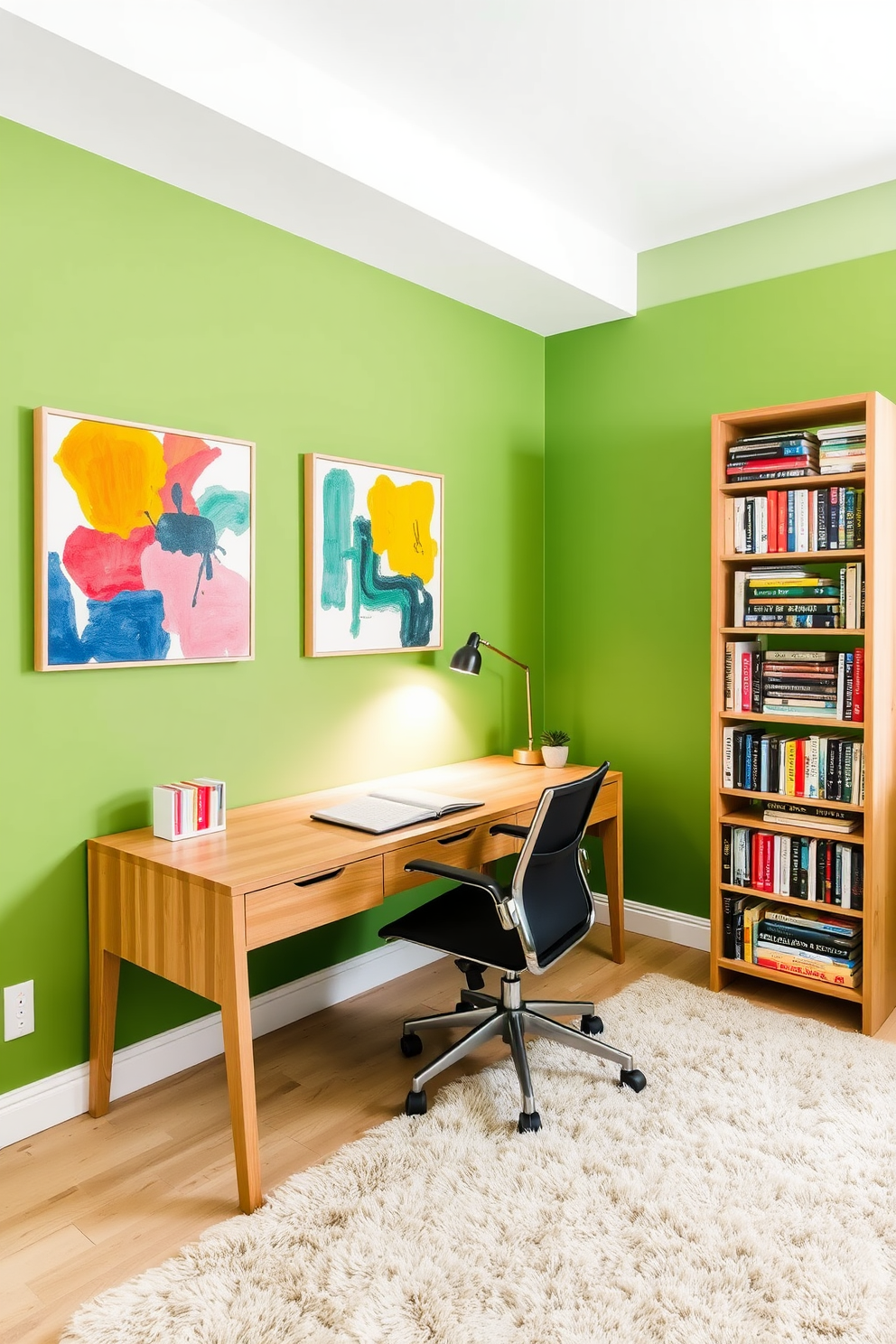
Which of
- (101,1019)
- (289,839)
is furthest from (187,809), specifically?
(101,1019)

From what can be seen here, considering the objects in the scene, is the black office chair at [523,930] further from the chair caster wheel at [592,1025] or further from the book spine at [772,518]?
the book spine at [772,518]

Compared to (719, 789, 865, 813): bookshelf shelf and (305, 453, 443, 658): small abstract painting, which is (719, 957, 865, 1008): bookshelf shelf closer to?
(719, 789, 865, 813): bookshelf shelf

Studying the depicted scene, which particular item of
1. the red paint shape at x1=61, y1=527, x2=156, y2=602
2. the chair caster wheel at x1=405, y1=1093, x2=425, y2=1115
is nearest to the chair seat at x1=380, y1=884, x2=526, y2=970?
the chair caster wheel at x1=405, y1=1093, x2=425, y2=1115

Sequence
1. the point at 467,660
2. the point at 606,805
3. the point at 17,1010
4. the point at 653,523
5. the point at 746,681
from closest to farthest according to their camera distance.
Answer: the point at 17,1010 < the point at 746,681 < the point at 467,660 < the point at 606,805 < the point at 653,523

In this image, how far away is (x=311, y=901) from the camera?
2.18 meters

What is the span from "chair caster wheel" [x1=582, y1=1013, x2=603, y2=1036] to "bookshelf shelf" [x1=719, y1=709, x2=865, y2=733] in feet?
3.54

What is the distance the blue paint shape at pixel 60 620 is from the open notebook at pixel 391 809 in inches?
31.3

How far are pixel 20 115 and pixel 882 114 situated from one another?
93.9 inches

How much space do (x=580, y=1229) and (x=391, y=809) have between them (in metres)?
1.16

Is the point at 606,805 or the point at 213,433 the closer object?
the point at 213,433

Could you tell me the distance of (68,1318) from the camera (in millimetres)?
1714

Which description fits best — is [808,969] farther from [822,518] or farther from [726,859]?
[822,518]

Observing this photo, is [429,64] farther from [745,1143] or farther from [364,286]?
[745,1143]

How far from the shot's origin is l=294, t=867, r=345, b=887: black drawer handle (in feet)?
7.13
